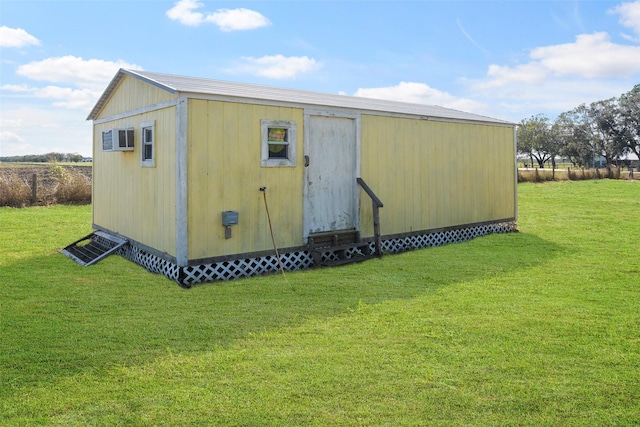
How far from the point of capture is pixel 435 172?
9.40 m

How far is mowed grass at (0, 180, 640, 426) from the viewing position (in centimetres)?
318

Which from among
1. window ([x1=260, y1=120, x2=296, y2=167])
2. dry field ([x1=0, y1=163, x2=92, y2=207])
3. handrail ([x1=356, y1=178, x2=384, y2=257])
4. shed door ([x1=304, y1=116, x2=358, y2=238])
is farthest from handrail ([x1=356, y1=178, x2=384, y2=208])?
dry field ([x1=0, y1=163, x2=92, y2=207])

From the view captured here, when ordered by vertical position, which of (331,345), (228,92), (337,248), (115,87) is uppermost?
(115,87)

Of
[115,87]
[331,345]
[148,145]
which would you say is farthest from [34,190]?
[331,345]

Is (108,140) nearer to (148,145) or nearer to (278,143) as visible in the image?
(148,145)

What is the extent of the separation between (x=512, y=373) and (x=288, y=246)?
13.7 ft

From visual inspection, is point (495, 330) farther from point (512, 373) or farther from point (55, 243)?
point (55, 243)

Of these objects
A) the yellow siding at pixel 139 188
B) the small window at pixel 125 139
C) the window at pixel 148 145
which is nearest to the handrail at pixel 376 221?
the yellow siding at pixel 139 188

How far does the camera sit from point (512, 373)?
12.0 feet

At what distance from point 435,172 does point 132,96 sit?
5.35 m

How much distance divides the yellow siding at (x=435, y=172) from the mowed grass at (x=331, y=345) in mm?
1395

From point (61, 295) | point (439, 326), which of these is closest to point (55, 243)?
point (61, 295)

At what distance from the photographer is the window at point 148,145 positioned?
23.6 feet

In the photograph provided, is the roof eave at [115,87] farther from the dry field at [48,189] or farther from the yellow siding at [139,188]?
the dry field at [48,189]
